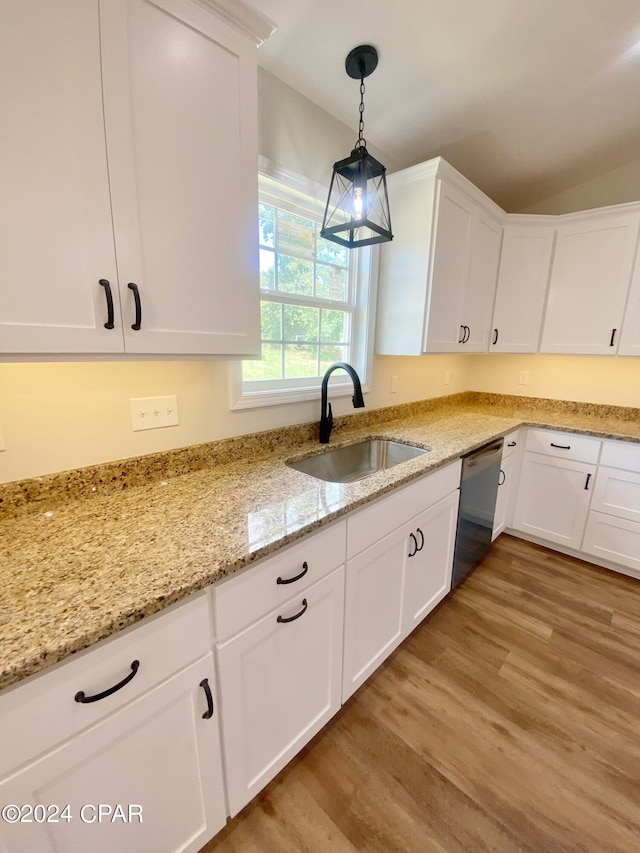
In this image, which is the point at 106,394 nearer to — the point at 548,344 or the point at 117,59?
the point at 117,59

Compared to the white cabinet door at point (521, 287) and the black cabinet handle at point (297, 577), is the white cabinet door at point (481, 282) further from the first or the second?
the black cabinet handle at point (297, 577)

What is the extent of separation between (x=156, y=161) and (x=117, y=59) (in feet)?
0.64

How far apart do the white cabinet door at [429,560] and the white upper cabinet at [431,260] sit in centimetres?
90

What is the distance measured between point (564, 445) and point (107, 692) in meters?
2.64

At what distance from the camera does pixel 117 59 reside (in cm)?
81

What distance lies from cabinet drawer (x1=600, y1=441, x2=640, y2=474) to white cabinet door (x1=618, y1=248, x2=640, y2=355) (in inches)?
24.8

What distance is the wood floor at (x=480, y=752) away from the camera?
1.07 m

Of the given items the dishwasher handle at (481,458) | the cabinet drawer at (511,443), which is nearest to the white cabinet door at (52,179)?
the dishwasher handle at (481,458)

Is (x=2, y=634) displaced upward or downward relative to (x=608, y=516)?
upward

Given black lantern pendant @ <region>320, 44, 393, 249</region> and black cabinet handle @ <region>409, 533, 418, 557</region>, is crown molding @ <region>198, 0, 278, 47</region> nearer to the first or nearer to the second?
black lantern pendant @ <region>320, 44, 393, 249</region>

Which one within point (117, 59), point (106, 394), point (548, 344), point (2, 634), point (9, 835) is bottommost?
point (9, 835)

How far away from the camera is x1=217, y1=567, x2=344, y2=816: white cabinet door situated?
3.06 feet

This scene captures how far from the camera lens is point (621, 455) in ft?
6.98

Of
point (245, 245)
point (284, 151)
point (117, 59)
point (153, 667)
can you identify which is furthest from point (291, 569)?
point (284, 151)
